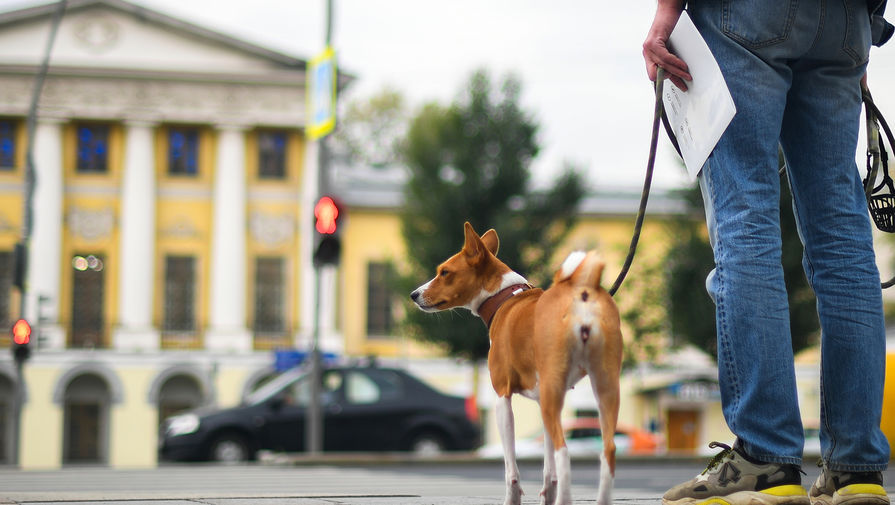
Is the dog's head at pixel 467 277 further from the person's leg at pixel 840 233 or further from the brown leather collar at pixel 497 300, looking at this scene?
the person's leg at pixel 840 233

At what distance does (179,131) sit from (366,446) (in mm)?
27916

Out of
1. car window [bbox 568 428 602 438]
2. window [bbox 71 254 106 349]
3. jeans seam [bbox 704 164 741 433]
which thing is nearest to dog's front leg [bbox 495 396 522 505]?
jeans seam [bbox 704 164 741 433]

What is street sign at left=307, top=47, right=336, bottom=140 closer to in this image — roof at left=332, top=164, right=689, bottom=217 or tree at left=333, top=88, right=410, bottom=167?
roof at left=332, top=164, right=689, bottom=217

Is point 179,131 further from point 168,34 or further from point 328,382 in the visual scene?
point 328,382

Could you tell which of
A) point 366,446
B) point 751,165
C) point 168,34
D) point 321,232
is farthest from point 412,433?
point 168,34

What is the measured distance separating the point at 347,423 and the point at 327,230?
12.9ft

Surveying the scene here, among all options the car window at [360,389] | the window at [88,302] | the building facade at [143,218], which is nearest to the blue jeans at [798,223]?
the car window at [360,389]

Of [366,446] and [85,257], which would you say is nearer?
[366,446]

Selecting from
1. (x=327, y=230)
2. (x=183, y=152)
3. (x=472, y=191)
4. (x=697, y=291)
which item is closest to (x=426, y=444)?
(x=327, y=230)

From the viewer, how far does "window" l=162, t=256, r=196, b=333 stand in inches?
1660

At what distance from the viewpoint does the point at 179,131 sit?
43.0m

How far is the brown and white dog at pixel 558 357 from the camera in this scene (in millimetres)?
3070

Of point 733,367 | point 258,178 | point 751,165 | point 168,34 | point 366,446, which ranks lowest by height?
point 366,446

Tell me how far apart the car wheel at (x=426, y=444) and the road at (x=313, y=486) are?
2518 mm
